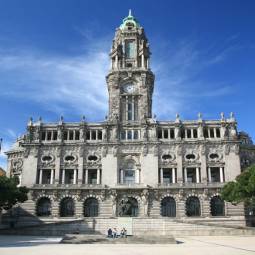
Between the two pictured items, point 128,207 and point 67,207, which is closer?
point 128,207

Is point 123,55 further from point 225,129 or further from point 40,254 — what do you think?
point 40,254

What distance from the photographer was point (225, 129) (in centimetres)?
7644

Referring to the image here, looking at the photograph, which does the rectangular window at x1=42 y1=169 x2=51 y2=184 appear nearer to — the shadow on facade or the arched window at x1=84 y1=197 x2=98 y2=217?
the shadow on facade

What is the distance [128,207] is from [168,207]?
816 cm

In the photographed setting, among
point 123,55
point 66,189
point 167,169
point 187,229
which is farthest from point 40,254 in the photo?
point 123,55

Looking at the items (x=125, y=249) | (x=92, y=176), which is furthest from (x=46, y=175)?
(x=125, y=249)

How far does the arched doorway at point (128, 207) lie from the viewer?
70562 millimetres

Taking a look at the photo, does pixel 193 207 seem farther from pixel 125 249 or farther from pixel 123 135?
pixel 125 249

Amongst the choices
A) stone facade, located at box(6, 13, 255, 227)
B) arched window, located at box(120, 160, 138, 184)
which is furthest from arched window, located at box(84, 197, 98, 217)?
→ arched window, located at box(120, 160, 138, 184)

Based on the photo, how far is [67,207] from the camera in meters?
73.8

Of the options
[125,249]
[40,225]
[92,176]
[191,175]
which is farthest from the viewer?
[92,176]

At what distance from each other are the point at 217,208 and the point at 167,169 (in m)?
12.7

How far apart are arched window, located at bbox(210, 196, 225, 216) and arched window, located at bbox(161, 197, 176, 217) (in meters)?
7.66

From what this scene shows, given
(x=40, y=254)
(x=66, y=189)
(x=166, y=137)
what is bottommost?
(x=40, y=254)
